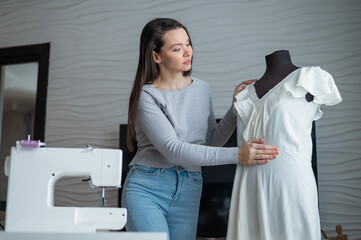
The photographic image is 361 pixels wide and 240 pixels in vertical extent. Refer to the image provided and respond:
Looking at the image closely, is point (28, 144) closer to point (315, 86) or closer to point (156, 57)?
point (156, 57)

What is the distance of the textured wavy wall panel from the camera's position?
2.85 meters

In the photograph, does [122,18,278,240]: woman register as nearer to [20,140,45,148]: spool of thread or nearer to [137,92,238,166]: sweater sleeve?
[137,92,238,166]: sweater sleeve

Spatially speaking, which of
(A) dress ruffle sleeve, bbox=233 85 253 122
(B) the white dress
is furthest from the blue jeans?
(A) dress ruffle sleeve, bbox=233 85 253 122

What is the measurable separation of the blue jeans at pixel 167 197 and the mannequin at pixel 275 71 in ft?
1.54

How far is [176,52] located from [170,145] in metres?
0.44

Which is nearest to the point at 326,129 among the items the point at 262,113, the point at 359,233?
the point at 359,233

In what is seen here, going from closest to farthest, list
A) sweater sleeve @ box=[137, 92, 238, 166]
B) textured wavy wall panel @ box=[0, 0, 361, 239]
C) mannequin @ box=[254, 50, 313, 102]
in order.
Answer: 1. sweater sleeve @ box=[137, 92, 238, 166]
2. mannequin @ box=[254, 50, 313, 102]
3. textured wavy wall panel @ box=[0, 0, 361, 239]

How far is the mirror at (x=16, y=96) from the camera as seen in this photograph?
390 cm

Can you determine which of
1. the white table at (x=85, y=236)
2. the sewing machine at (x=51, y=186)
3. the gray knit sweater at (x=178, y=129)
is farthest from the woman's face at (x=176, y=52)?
the white table at (x=85, y=236)

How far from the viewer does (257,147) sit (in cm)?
158

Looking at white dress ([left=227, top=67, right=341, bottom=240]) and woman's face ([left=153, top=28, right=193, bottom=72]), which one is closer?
white dress ([left=227, top=67, right=341, bottom=240])

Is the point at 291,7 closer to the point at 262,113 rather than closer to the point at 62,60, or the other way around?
the point at 262,113

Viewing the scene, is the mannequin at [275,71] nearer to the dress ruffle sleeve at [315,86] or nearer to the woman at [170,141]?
the dress ruffle sleeve at [315,86]

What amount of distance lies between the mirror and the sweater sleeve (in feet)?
7.68
